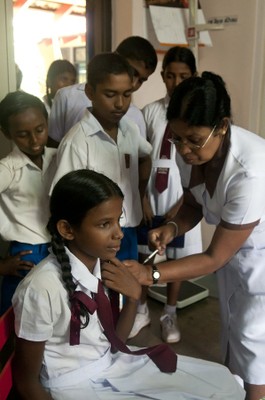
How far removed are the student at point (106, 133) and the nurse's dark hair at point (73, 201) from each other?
351mm

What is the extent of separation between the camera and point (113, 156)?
1659 millimetres

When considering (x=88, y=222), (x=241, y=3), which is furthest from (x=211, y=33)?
(x=88, y=222)

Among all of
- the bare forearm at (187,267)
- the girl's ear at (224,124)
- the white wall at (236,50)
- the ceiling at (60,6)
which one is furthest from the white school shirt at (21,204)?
the ceiling at (60,6)

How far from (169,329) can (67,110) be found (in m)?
1.26

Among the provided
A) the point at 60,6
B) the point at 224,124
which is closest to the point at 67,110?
the point at 224,124

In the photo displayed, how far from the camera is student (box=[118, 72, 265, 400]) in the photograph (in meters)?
1.21

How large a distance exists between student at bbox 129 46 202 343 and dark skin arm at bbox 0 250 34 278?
0.81 m

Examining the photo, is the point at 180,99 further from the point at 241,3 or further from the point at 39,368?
the point at 241,3

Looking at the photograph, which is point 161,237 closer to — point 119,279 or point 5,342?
point 119,279

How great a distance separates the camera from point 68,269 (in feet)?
3.59

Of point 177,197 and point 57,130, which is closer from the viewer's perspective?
point 57,130

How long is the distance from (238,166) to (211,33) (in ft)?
6.98

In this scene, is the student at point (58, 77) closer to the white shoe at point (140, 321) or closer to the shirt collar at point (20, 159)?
the shirt collar at point (20, 159)

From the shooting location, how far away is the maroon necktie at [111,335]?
110 centimetres
